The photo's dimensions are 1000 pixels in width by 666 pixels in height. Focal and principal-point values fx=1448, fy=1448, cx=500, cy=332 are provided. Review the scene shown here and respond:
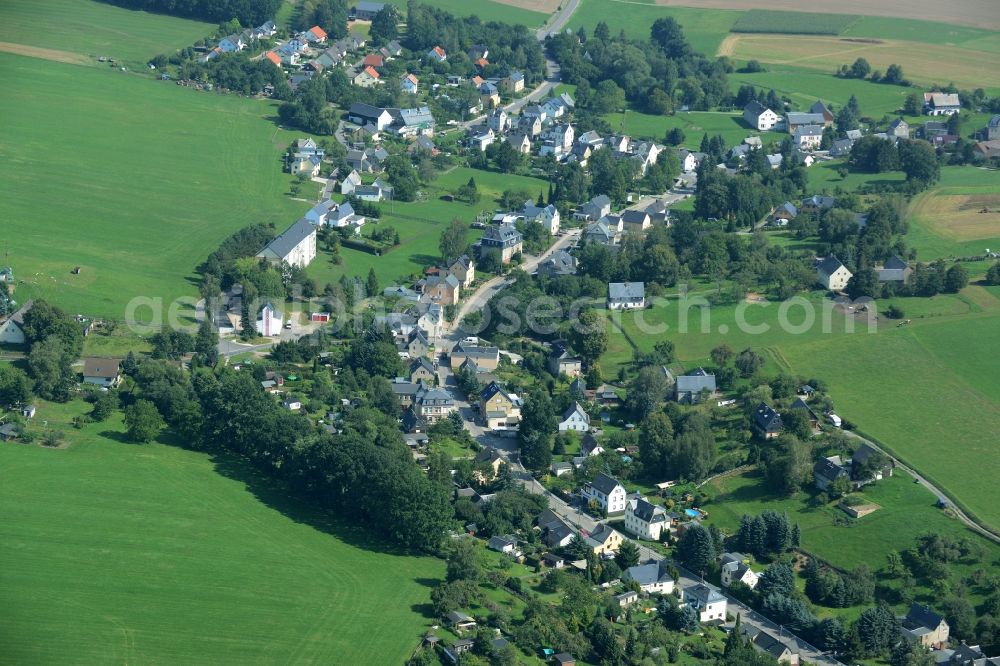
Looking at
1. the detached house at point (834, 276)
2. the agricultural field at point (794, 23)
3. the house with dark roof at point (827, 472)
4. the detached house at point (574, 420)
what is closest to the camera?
the house with dark roof at point (827, 472)

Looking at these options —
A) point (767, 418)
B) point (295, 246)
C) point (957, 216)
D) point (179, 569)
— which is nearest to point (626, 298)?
point (767, 418)

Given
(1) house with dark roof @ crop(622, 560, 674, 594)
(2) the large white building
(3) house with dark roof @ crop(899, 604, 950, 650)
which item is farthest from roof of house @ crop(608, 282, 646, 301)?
(3) house with dark roof @ crop(899, 604, 950, 650)

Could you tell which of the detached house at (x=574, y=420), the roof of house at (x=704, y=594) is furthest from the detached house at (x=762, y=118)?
the roof of house at (x=704, y=594)

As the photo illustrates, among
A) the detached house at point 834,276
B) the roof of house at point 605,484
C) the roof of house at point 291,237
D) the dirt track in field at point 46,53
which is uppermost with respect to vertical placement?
the dirt track in field at point 46,53

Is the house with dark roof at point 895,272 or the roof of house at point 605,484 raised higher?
the house with dark roof at point 895,272

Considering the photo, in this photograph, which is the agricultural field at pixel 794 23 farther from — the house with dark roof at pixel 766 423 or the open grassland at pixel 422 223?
the house with dark roof at pixel 766 423

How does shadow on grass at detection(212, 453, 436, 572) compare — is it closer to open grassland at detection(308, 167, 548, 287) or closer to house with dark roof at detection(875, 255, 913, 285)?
open grassland at detection(308, 167, 548, 287)

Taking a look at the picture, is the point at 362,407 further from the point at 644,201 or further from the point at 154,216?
the point at 644,201
